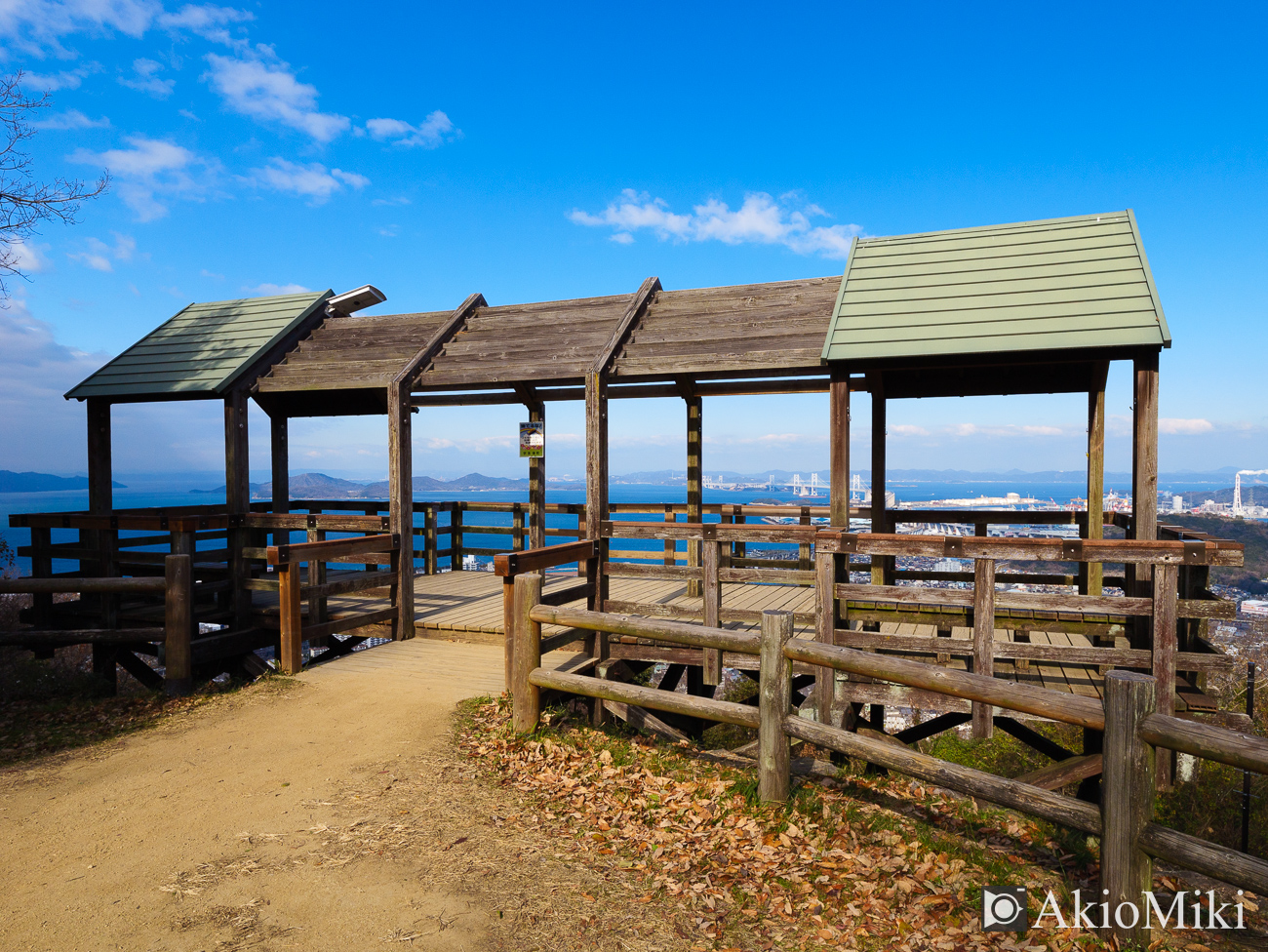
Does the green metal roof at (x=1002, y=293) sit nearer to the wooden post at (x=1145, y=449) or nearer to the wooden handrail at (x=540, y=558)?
the wooden post at (x=1145, y=449)

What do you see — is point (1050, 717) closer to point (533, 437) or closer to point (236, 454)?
point (533, 437)

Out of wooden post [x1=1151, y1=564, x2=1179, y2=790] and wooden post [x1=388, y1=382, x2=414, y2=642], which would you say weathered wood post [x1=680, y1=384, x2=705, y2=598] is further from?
wooden post [x1=1151, y1=564, x2=1179, y2=790]

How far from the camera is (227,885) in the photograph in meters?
3.99

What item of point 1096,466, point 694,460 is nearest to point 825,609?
point 1096,466

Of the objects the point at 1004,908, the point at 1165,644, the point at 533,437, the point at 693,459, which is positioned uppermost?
the point at 533,437

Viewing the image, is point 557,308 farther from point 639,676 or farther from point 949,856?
point 949,856

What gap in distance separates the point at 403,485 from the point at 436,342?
2.21 m

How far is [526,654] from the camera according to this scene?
6309 millimetres

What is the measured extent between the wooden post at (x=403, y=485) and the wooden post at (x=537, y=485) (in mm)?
2857

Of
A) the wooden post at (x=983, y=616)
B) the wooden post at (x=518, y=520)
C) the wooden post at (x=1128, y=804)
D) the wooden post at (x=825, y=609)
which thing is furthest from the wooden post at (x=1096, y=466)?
the wooden post at (x=518, y=520)

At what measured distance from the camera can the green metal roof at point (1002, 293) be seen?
7598mm

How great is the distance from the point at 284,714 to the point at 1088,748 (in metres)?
7.51

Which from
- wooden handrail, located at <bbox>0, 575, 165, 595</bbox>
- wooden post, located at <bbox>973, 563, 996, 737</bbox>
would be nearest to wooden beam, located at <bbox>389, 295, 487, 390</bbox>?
wooden handrail, located at <bbox>0, 575, 165, 595</bbox>

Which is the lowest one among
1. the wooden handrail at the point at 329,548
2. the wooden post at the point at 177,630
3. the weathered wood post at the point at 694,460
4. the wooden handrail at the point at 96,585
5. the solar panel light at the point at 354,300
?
the wooden post at the point at 177,630
